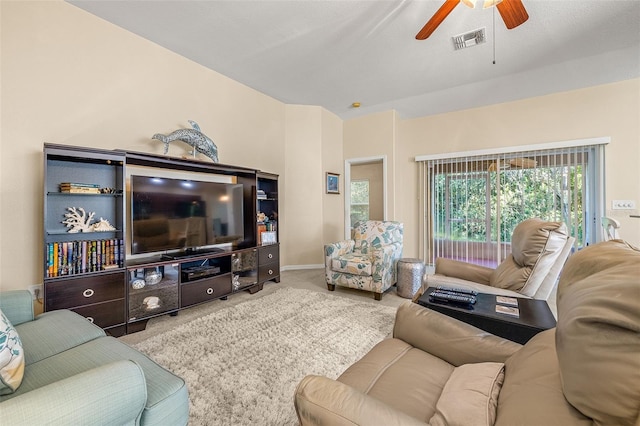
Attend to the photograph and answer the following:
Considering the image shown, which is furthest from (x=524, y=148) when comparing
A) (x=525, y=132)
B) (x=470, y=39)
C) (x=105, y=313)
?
(x=105, y=313)

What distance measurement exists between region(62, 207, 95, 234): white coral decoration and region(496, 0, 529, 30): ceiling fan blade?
12.0 feet

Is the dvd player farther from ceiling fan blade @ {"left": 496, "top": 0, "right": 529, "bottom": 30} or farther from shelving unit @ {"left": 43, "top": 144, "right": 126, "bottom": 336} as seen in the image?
ceiling fan blade @ {"left": 496, "top": 0, "right": 529, "bottom": 30}

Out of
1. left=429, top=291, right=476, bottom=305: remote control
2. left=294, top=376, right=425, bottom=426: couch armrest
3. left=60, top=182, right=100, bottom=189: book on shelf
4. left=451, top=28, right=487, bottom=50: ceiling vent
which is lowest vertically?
left=429, top=291, right=476, bottom=305: remote control

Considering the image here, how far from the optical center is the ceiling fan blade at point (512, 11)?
179 cm

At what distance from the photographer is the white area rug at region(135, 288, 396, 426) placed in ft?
4.79

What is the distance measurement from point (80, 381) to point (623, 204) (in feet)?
17.5

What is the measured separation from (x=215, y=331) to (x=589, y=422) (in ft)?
7.86

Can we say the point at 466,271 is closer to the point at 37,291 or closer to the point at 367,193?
the point at 367,193

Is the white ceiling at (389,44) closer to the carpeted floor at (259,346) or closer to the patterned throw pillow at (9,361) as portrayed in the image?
the patterned throw pillow at (9,361)

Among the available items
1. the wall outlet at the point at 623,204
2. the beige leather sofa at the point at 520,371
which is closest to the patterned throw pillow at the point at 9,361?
the beige leather sofa at the point at 520,371

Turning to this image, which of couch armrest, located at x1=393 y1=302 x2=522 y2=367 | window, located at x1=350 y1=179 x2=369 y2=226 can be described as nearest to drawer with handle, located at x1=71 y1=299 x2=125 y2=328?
couch armrest, located at x1=393 y1=302 x2=522 y2=367

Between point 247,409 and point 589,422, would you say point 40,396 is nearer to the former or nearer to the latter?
point 247,409

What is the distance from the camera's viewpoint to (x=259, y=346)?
2053mm

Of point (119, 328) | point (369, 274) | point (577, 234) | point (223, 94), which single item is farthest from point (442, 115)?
point (119, 328)
